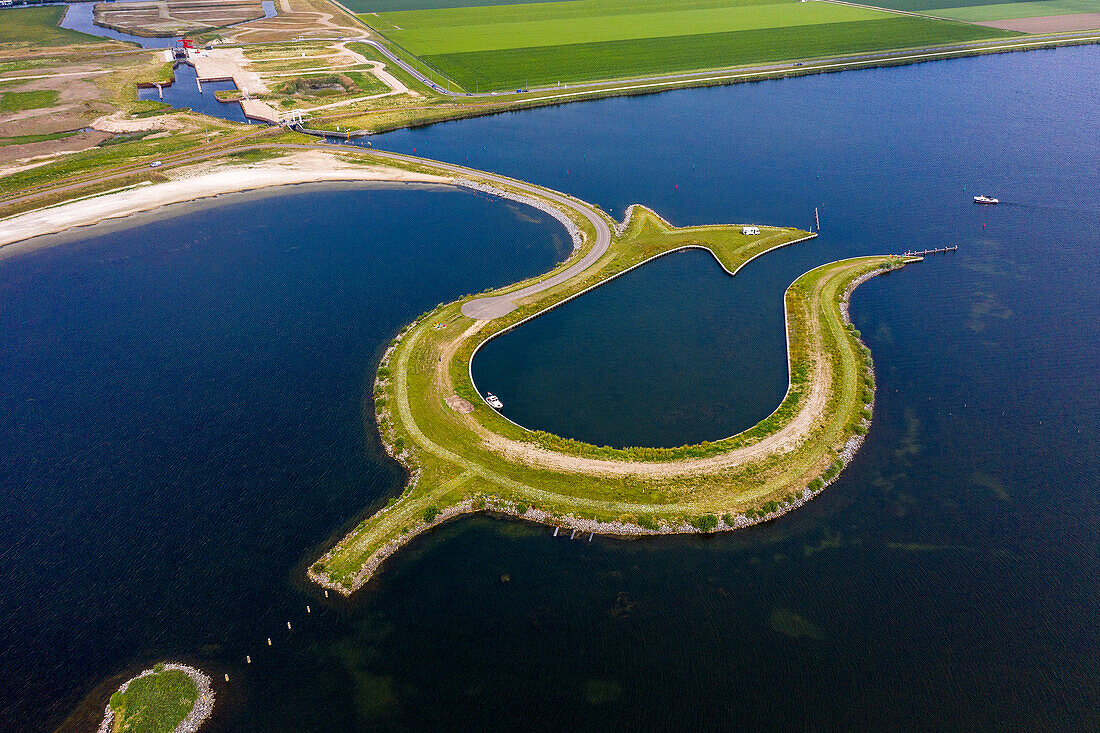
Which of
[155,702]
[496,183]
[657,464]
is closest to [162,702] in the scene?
[155,702]

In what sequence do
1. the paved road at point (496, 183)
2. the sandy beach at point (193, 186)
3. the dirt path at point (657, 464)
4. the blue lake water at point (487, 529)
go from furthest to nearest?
1. the sandy beach at point (193, 186)
2. the paved road at point (496, 183)
3. the dirt path at point (657, 464)
4. the blue lake water at point (487, 529)

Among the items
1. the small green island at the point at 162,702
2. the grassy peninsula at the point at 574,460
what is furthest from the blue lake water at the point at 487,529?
the grassy peninsula at the point at 574,460

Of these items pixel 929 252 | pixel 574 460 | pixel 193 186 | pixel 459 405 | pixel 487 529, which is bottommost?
pixel 487 529

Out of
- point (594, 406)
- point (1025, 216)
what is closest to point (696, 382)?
point (594, 406)

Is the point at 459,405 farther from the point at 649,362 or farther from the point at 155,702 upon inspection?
the point at 155,702

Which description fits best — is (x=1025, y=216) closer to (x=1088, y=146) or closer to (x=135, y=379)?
(x=1088, y=146)

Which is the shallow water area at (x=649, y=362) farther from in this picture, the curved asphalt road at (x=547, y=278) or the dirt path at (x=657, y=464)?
the curved asphalt road at (x=547, y=278)

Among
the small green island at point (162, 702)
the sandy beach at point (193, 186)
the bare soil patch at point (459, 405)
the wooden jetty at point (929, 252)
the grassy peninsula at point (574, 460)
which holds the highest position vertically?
the sandy beach at point (193, 186)
